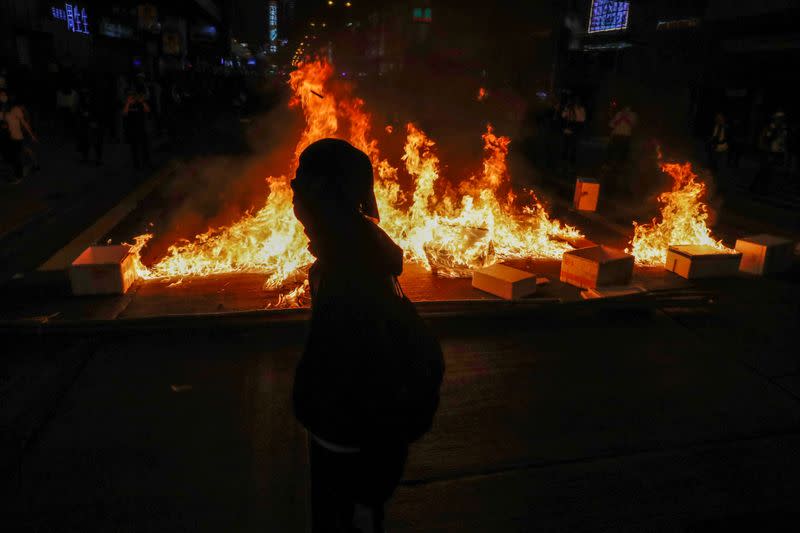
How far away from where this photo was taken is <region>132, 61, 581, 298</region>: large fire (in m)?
5.89

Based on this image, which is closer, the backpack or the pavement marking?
the backpack

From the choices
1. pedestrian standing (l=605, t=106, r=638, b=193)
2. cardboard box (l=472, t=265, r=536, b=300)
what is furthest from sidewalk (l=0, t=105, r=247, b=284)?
pedestrian standing (l=605, t=106, r=638, b=193)

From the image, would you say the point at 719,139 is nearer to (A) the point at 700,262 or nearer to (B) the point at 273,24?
(A) the point at 700,262

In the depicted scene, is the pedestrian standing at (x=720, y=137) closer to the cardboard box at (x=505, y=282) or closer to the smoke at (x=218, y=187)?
the smoke at (x=218, y=187)

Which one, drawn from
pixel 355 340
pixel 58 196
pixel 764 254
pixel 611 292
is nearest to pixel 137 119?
pixel 58 196

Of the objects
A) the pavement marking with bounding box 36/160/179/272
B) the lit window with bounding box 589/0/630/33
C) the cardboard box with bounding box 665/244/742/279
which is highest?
the lit window with bounding box 589/0/630/33

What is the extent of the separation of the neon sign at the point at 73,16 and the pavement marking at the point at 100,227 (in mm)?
13095

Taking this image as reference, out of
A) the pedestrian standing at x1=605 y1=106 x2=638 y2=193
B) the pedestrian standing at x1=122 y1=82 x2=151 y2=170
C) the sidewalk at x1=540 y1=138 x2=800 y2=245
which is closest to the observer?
the sidewalk at x1=540 y1=138 x2=800 y2=245

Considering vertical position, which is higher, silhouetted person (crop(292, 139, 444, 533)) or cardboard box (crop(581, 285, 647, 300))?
silhouetted person (crop(292, 139, 444, 533))

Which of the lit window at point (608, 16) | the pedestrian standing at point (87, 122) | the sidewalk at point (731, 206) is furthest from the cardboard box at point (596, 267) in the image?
the lit window at point (608, 16)

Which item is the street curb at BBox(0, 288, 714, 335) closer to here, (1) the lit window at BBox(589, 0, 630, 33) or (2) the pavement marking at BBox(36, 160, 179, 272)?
(2) the pavement marking at BBox(36, 160, 179, 272)

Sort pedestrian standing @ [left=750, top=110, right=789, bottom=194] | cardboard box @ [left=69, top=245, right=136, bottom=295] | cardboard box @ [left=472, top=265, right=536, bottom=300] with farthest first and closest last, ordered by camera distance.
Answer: pedestrian standing @ [left=750, top=110, right=789, bottom=194] → cardboard box @ [left=472, top=265, right=536, bottom=300] → cardboard box @ [left=69, top=245, right=136, bottom=295]

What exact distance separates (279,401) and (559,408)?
172cm

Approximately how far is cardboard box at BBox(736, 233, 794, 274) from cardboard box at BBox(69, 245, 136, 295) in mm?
6404
